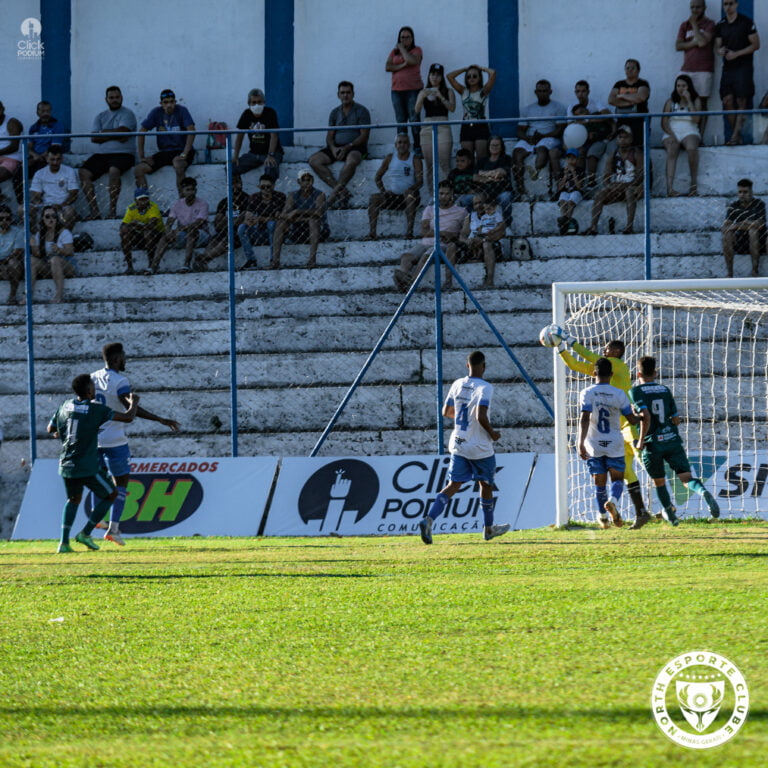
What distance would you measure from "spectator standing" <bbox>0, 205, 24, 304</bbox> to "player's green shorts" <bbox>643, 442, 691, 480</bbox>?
29.5 feet

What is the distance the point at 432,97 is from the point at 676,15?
430 cm

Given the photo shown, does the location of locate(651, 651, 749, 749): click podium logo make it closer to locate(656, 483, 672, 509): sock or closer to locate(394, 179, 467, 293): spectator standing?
locate(656, 483, 672, 509): sock

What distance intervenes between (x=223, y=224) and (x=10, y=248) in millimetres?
2846

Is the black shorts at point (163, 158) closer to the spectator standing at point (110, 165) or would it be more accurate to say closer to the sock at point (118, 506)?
the spectator standing at point (110, 165)

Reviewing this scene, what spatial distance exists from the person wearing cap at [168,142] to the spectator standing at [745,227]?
23.7ft

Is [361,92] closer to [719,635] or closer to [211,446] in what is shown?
[211,446]

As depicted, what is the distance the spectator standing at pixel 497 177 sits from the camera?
1675 centimetres

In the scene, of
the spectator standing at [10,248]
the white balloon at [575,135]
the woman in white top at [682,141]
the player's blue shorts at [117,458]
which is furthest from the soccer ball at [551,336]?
the spectator standing at [10,248]

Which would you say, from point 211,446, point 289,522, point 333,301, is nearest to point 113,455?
point 289,522

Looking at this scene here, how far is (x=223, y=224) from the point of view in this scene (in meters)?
17.2

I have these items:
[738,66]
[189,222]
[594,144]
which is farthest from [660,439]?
[738,66]

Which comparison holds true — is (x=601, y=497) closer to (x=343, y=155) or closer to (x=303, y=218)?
(x=303, y=218)

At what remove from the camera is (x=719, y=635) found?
5824 millimetres

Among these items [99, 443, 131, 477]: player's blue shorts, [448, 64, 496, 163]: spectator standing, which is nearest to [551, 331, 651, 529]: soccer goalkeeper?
[99, 443, 131, 477]: player's blue shorts
